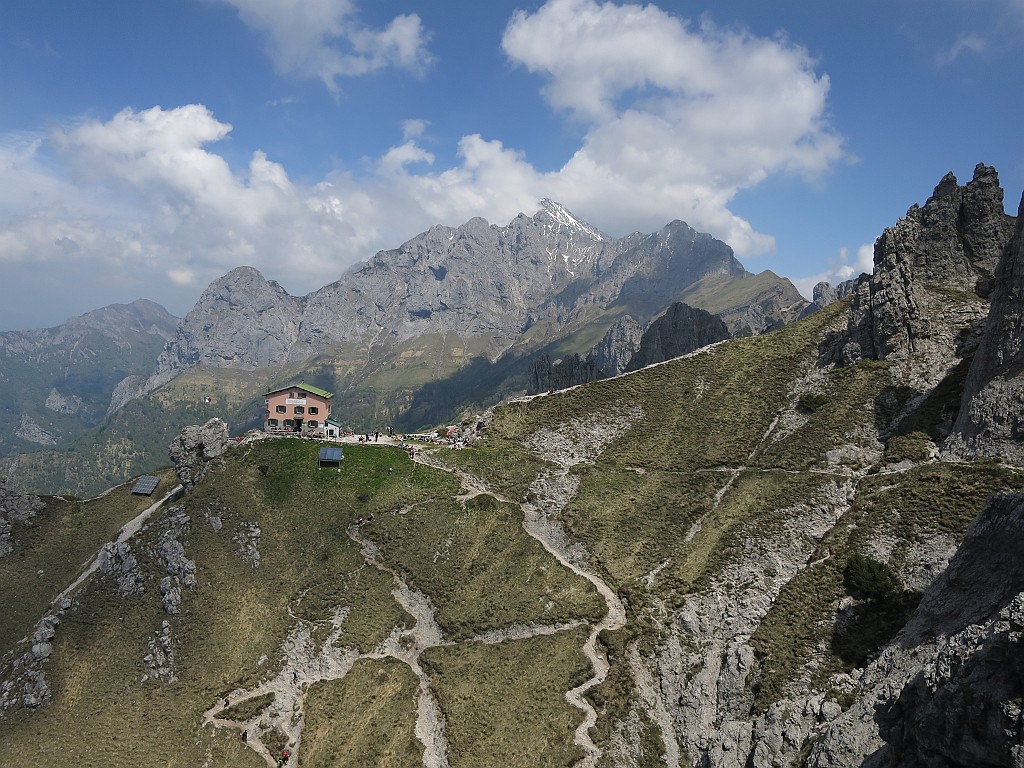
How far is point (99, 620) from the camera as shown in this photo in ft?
215

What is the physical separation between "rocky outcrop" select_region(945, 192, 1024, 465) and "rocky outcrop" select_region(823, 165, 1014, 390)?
530 inches

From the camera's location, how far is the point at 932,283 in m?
84.8

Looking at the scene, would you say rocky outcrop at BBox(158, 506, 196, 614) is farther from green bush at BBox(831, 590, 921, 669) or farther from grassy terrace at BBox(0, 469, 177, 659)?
green bush at BBox(831, 590, 921, 669)

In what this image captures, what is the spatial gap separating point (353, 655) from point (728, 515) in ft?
145

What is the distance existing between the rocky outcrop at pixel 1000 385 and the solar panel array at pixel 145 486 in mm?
117367

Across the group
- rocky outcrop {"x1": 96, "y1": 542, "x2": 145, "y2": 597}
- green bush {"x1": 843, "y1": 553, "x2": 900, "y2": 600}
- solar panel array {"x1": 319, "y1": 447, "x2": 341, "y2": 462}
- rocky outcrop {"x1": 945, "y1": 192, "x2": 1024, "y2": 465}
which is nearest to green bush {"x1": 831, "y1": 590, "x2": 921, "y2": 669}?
green bush {"x1": 843, "y1": 553, "x2": 900, "y2": 600}

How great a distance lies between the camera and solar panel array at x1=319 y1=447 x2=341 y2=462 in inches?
3236

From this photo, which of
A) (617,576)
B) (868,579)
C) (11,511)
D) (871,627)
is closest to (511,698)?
(617,576)

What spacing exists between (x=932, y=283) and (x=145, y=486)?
445ft

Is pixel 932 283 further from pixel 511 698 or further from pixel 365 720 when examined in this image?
pixel 365 720

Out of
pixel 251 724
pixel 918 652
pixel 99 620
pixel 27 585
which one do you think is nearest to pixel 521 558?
pixel 251 724

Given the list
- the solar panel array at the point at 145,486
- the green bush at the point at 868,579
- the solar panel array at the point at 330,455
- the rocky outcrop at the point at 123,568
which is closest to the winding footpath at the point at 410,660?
the solar panel array at the point at 330,455

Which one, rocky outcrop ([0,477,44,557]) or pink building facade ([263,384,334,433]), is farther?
pink building facade ([263,384,334,433])

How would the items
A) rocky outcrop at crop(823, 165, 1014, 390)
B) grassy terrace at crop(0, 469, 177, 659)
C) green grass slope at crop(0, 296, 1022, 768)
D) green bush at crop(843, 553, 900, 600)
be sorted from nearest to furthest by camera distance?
green bush at crop(843, 553, 900, 600)
green grass slope at crop(0, 296, 1022, 768)
rocky outcrop at crop(823, 165, 1014, 390)
grassy terrace at crop(0, 469, 177, 659)
